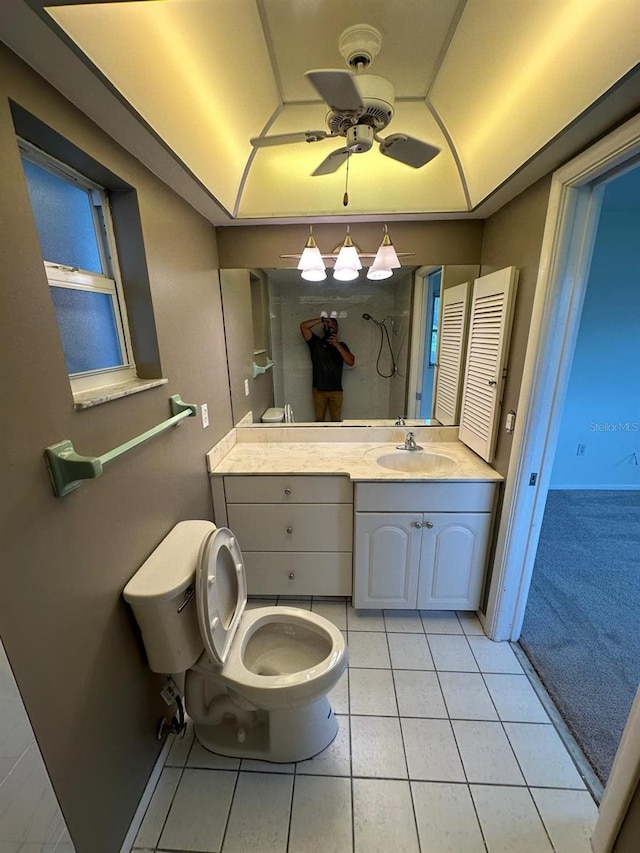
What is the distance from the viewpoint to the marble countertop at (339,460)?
1682 mm

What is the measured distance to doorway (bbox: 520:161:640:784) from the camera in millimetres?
1489

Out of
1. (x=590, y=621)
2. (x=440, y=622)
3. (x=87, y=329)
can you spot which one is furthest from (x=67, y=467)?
(x=590, y=621)

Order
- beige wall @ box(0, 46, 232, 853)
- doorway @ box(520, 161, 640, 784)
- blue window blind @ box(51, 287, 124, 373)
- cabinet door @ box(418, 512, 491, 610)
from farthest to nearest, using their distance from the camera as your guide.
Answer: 1. cabinet door @ box(418, 512, 491, 610)
2. doorway @ box(520, 161, 640, 784)
3. blue window blind @ box(51, 287, 124, 373)
4. beige wall @ box(0, 46, 232, 853)

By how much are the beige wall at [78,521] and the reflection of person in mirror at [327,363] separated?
91cm

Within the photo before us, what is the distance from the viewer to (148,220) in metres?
1.21

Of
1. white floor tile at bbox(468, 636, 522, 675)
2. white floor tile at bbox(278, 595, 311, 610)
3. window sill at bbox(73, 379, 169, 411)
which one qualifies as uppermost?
window sill at bbox(73, 379, 169, 411)

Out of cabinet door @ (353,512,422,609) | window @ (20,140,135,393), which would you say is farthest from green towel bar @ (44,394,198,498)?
cabinet door @ (353,512,422,609)

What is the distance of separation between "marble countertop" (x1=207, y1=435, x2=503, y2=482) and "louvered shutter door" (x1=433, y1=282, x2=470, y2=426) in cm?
22

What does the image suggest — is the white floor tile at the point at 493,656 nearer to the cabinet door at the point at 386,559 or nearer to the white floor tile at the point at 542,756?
the white floor tile at the point at 542,756

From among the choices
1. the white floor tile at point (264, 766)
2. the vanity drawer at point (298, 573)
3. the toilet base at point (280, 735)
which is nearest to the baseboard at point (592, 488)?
the vanity drawer at point (298, 573)

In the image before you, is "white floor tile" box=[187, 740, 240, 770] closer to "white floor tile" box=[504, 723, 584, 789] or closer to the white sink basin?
"white floor tile" box=[504, 723, 584, 789]

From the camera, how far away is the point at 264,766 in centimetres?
125

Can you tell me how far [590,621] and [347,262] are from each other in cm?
230

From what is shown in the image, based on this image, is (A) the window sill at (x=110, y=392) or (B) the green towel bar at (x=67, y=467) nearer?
(B) the green towel bar at (x=67, y=467)
